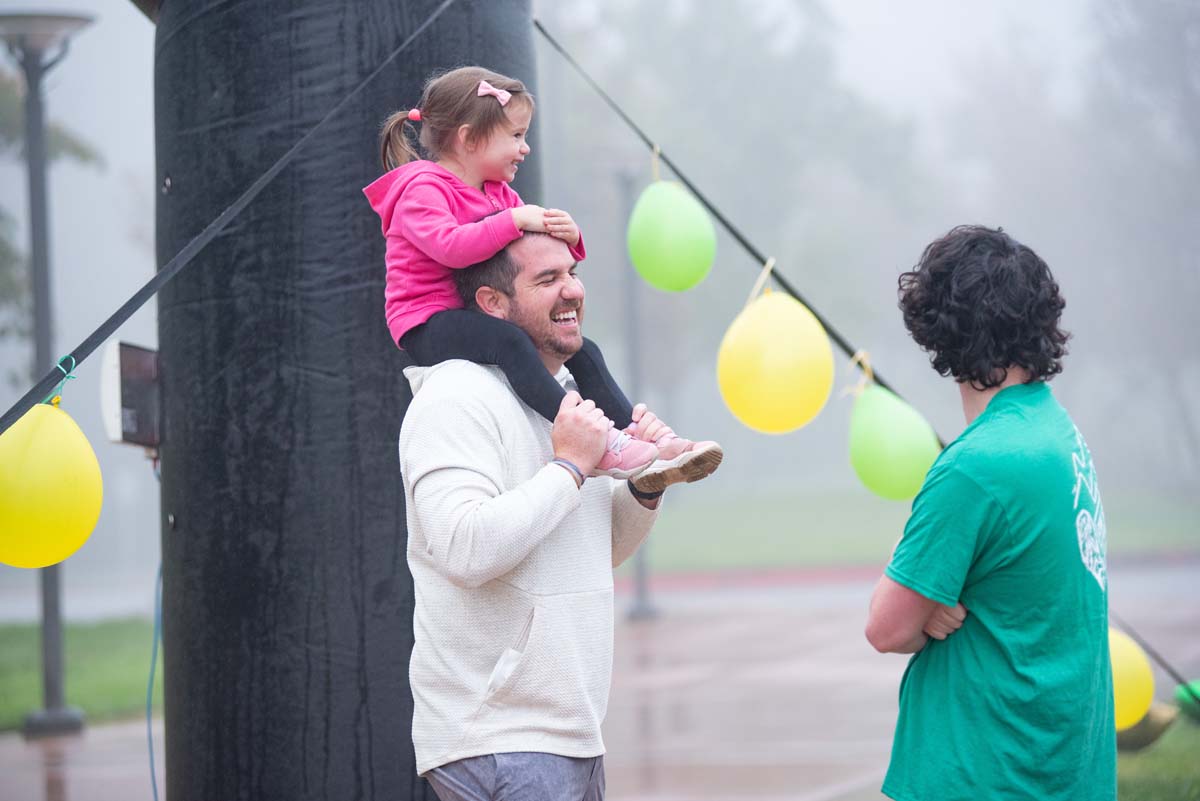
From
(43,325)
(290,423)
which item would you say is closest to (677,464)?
(290,423)

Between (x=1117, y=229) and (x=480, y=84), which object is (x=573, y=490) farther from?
(x=1117, y=229)

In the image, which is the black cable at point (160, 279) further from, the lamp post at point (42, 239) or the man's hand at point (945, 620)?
the lamp post at point (42, 239)

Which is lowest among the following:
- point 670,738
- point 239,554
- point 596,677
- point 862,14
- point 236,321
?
point 670,738

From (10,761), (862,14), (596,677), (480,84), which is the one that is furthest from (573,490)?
(862,14)

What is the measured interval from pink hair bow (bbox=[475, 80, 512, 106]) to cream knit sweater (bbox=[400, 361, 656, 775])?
53cm

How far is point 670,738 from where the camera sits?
7230 mm

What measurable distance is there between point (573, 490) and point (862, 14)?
4311 centimetres

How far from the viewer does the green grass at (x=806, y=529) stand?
26.0 meters

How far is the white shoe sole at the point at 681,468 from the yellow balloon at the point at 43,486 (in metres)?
1.52

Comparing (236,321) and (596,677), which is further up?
(236,321)

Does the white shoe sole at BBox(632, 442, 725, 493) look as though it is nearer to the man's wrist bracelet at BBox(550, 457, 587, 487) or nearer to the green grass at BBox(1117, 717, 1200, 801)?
the man's wrist bracelet at BBox(550, 457, 587, 487)

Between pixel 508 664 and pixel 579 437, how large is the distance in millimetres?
377

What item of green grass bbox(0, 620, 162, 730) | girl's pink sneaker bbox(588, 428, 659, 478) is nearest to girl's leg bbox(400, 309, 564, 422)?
girl's pink sneaker bbox(588, 428, 659, 478)

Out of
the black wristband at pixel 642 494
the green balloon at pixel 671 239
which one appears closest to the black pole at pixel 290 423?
the black wristband at pixel 642 494
